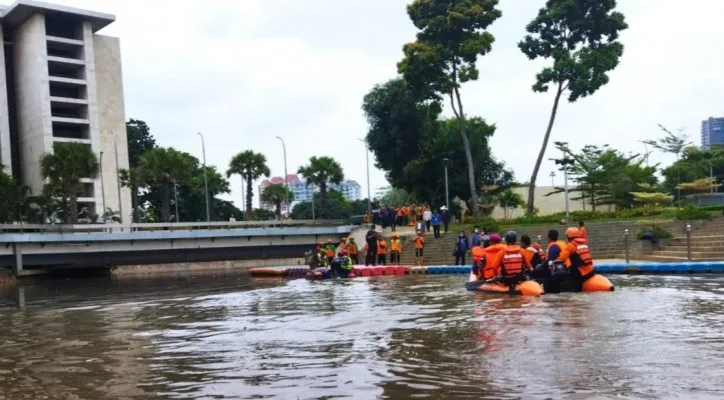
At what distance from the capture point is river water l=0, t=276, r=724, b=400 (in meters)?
6.77

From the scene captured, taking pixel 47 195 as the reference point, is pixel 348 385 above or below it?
below

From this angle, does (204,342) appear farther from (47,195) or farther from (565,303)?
(47,195)

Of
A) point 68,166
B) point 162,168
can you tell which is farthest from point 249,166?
point 68,166

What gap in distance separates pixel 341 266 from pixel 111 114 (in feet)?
212

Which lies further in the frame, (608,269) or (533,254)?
(608,269)

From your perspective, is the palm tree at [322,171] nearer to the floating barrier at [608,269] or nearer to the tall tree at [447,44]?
the tall tree at [447,44]

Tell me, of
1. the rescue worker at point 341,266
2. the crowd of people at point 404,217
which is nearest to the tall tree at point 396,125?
the crowd of people at point 404,217

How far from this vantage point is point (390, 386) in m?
6.86

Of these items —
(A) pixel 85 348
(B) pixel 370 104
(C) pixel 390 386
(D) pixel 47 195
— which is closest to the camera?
(C) pixel 390 386

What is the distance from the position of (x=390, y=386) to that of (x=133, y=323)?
8.61m

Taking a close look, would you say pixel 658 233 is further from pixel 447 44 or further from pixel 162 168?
pixel 162 168

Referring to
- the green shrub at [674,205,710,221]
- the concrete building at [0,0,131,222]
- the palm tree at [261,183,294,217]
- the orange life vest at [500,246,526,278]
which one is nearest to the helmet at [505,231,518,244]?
the orange life vest at [500,246,526,278]

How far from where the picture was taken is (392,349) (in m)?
9.06

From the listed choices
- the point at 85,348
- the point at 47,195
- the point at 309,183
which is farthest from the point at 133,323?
the point at 309,183
